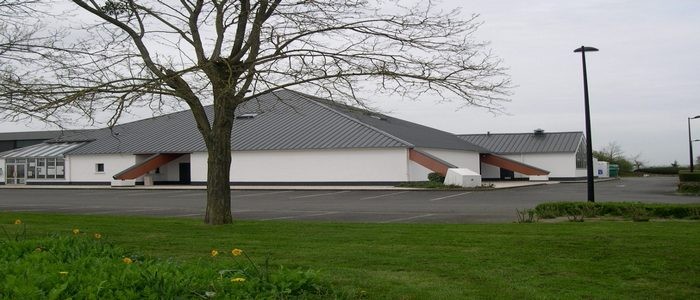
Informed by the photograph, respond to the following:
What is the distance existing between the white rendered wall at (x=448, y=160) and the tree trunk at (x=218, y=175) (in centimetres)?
2901

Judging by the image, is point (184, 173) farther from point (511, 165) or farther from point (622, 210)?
point (622, 210)

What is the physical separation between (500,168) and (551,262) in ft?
173

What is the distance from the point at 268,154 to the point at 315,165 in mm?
3544

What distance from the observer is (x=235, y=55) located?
1377 cm

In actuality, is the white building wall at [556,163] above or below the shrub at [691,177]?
above

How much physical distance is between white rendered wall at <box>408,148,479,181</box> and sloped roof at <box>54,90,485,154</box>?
0.47 meters

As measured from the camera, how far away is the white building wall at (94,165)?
52.1m

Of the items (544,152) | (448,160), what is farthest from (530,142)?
(448,160)

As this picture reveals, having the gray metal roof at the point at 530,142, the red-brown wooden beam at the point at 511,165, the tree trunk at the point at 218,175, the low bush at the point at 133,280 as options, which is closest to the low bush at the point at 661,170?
the gray metal roof at the point at 530,142

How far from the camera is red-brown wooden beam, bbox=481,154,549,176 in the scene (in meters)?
54.1

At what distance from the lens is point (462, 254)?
8.95m

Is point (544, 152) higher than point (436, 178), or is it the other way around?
point (544, 152)

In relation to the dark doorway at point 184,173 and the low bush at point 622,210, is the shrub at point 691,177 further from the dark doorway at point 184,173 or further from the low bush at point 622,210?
the dark doorway at point 184,173

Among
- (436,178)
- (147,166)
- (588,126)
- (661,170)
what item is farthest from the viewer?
(661,170)
